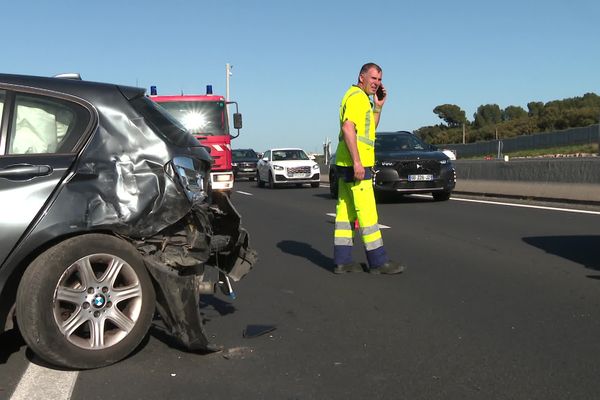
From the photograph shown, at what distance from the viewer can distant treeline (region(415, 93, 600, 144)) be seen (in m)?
84.3

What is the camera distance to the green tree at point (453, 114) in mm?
124750

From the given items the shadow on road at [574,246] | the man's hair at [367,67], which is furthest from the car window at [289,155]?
the man's hair at [367,67]

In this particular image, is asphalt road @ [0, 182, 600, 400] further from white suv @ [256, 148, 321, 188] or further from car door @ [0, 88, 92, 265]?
white suv @ [256, 148, 321, 188]

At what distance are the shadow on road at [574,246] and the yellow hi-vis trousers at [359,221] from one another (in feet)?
6.98

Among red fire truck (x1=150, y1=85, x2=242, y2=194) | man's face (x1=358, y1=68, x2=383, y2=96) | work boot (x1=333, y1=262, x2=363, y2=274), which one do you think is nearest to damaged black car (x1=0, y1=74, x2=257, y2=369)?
work boot (x1=333, y1=262, x2=363, y2=274)

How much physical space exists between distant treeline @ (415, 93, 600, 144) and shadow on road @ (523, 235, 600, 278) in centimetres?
7233

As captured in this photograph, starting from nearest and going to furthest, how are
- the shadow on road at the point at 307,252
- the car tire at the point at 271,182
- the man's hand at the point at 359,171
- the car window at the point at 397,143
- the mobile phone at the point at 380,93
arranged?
the man's hand at the point at 359,171 < the mobile phone at the point at 380,93 < the shadow on road at the point at 307,252 < the car window at the point at 397,143 < the car tire at the point at 271,182

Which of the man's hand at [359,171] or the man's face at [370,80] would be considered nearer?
the man's hand at [359,171]

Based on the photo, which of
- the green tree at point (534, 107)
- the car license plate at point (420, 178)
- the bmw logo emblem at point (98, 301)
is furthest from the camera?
the green tree at point (534, 107)

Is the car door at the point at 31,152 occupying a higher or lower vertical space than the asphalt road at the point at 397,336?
higher

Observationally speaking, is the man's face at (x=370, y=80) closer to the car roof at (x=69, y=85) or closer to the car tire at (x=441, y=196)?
the car roof at (x=69, y=85)

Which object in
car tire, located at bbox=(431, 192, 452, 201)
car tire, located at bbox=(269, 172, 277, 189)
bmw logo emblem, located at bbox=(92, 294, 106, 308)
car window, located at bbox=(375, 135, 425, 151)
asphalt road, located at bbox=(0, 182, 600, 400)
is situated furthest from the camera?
car tire, located at bbox=(269, 172, 277, 189)

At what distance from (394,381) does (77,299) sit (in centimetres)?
179

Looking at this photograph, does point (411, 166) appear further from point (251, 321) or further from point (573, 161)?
point (251, 321)
